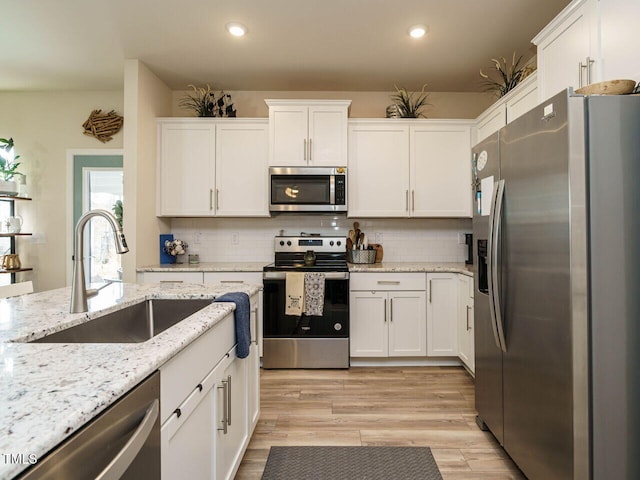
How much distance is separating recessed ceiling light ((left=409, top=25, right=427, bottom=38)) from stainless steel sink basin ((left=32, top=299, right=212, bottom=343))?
7.96ft

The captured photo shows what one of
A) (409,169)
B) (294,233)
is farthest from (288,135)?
(409,169)

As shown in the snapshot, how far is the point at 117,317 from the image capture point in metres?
1.41

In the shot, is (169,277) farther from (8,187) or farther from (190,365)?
(190,365)

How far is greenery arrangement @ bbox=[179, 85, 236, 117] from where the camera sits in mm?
3473

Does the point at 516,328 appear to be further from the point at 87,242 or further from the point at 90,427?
the point at 87,242

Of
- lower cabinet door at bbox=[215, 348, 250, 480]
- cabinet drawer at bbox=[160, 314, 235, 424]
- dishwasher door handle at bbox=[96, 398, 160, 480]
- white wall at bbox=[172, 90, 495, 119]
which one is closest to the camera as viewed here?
dishwasher door handle at bbox=[96, 398, 160, 480]

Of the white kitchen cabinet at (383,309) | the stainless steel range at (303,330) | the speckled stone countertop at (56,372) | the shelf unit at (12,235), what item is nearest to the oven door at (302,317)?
the stainless steel range at (303,330)

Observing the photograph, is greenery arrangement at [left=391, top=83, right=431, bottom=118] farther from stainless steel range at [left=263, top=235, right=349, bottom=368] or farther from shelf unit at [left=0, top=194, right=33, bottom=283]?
shelf unit at [left=0, top=194, right=33, bottom=283]

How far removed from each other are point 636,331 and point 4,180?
501 centimetres

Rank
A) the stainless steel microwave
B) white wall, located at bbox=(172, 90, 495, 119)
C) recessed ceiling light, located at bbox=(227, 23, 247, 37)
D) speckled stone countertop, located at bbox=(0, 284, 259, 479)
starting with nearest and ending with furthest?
speckled stone countertop, located at bbox=(0, 284, 259, 479) < recessed ceiling light, located at bbox=(227, 23, 247, 37) < the stainless steel microwave < white wall, located at bbox=(172, 90, 495, 119)

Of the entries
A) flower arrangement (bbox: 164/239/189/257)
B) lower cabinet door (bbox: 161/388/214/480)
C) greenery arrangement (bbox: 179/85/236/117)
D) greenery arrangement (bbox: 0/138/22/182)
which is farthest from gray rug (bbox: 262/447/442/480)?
→ greenery arrangement (bbox: 0/138/22/182)

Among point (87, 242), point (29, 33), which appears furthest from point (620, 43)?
point (87, 242)

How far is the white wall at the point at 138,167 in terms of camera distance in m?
3.06

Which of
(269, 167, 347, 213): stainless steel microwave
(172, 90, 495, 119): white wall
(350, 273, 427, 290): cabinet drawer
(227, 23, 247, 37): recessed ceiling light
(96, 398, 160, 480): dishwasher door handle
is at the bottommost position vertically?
(96, 398, 160, 480): dishwasher door handle
